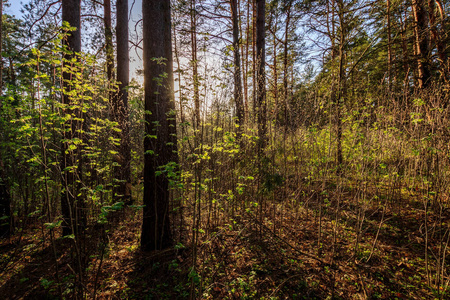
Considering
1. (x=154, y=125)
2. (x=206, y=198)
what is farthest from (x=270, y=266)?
(x=154, y=125)

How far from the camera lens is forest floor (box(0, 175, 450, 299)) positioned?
1970 millimetres

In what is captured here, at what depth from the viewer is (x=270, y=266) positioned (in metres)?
2.39

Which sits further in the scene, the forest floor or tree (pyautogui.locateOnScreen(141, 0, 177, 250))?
tree (pyautogui.locateOnScreen(141, 0, 177, 250))

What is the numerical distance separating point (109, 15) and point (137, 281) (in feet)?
22.7

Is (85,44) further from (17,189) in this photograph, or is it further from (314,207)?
(314,207)

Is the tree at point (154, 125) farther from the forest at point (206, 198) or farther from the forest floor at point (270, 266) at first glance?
the forest floor at point (270, 266)

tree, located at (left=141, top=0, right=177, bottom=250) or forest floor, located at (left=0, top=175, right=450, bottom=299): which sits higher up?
tree, located at (left=141, top=0, right=177, bottom=250)

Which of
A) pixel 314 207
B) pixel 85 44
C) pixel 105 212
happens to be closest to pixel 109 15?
pixel 85 44

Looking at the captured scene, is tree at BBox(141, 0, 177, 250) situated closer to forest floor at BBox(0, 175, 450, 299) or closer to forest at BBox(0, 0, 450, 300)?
forest at BBox(0, 0, 450, 300)

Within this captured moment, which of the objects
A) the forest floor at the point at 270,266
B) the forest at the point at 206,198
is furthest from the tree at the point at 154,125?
the forest floor at the point at 270,266

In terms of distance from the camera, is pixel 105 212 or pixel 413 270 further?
pixel 413 270

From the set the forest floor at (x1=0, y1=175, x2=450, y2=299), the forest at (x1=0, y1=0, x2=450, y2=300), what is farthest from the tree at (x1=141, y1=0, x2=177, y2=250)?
the forest floor at (x1=0, y1=175, x2=450, y2=299)

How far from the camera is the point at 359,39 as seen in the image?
3.84 meters

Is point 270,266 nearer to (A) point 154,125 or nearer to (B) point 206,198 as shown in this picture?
(B) point 206,198
